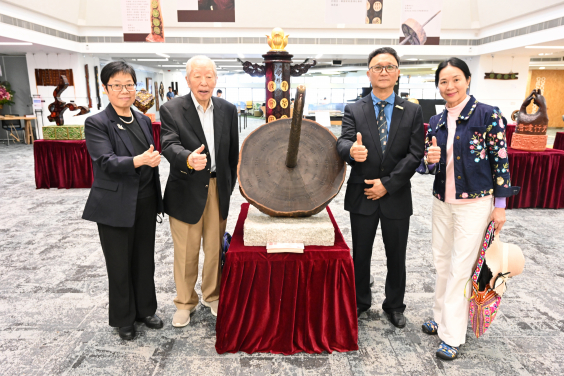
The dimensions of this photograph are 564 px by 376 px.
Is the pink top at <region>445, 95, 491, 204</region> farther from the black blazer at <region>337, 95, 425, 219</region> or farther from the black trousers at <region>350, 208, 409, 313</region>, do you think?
the black trousers at <region>350, 208, 409, 313</region>

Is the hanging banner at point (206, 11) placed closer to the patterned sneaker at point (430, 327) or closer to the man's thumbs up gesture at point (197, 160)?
the man's thumbs up gesture at point (197, 160)

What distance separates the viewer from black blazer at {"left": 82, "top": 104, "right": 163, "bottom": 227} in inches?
72.8

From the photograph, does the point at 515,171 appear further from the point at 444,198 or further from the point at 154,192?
the point at 154,192

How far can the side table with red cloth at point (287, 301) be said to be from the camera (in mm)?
1839

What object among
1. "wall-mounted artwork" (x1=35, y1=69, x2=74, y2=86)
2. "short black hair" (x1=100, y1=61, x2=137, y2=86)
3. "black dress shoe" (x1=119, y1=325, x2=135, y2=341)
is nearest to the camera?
"short black hair" (x1=100, y1=61, x2=137, y2=86)

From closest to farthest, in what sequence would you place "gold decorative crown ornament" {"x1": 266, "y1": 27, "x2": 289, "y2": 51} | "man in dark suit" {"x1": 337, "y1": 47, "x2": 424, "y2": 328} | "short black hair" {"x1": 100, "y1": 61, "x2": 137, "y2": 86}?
"short black hair" {"x1": 100, "y1": 61, "x2": 137, "y2": 86}
"man in dark suit" {"x1": 337, "y1": 47, "x2": 424, "y2": 328}
"gold decorative crown ornament" {"x1": 266, "y1": 27, "x2": 289, "y2": 51}

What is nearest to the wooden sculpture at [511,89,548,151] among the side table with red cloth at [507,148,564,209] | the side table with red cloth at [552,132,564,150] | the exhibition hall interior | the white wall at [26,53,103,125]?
the side table with red cloth at [507,148,564,209]

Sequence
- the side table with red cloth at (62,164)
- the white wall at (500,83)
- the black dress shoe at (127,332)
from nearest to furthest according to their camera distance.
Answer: the black dress shoe at (127,332) → the side table with red cloth at (62,164) → the white wall at (500,83)

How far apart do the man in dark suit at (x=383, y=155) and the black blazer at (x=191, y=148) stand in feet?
2.13

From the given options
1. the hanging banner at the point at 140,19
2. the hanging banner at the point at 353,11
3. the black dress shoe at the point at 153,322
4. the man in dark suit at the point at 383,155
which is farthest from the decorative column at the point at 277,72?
the hanging banner at the point at 140,19

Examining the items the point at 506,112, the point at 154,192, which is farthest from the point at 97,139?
the point at 506,112

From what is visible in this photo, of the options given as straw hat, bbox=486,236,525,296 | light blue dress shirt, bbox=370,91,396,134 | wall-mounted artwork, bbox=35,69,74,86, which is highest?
wall-mounted artwork, bbox=35,69,74,86

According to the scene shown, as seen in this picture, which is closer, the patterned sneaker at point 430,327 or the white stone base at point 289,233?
the white stone base at point 289,233

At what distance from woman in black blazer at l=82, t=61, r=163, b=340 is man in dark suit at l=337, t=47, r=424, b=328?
1.06 meters
